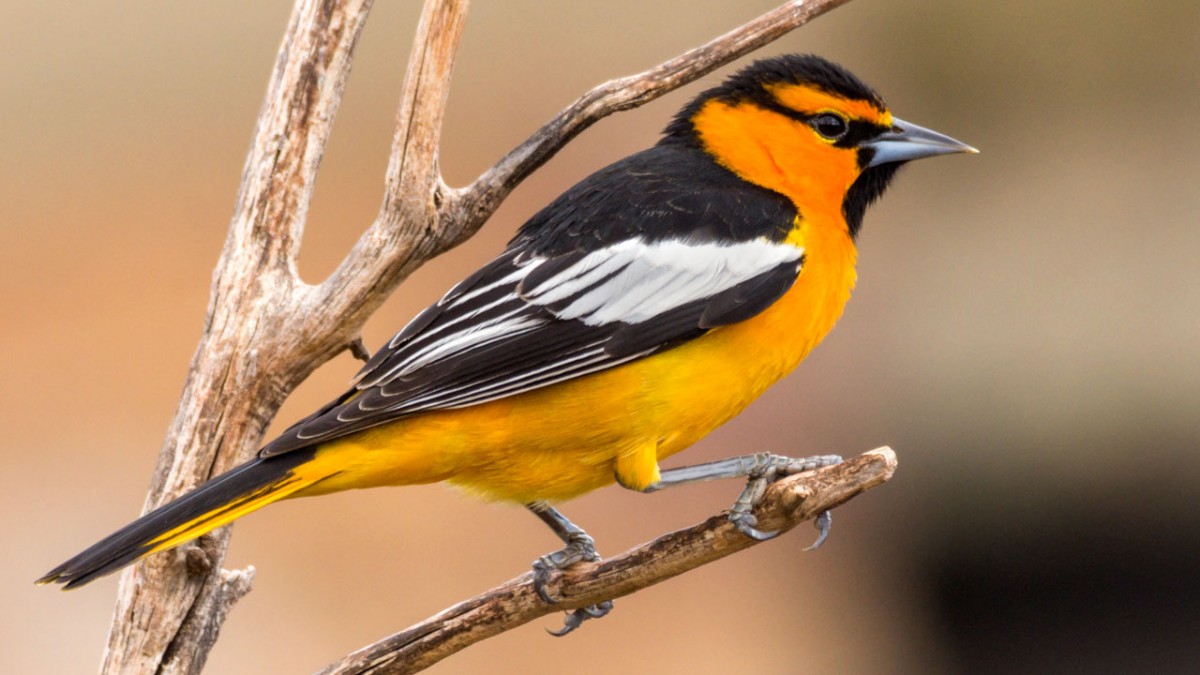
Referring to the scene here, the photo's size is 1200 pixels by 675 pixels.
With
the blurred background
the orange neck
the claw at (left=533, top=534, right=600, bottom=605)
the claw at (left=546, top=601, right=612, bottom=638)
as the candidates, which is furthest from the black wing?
the blurred background

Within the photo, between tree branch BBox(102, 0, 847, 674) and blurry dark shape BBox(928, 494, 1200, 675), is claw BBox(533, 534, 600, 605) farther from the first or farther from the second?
blurry dark shape BBox(928, 494, 1200, 675)

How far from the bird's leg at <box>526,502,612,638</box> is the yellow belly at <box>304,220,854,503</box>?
0.48 ft

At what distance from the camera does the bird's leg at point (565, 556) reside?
2.96 m

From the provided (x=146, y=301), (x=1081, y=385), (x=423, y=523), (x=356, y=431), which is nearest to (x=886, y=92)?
(x=1081, y=385)

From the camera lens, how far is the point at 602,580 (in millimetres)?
2912

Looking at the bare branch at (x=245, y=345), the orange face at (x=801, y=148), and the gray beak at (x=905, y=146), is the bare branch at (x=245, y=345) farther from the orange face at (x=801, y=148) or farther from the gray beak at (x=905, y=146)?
the gray beak at (x=905, y=146)

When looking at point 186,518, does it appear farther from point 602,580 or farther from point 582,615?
point 582,615

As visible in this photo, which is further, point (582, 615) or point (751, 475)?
point (582, 615)

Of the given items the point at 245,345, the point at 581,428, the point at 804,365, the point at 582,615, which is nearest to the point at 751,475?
the point at 581,428

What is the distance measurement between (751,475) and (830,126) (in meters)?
0.95

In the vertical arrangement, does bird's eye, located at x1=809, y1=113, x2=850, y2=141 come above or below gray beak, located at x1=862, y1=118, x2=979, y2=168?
above

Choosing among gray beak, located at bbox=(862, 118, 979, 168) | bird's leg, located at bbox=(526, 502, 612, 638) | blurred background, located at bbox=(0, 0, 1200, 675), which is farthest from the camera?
blurred background, located at bbox=(0, 0, 1200, 675)

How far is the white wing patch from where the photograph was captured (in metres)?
3.02

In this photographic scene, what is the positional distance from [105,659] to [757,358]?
1.45m
